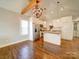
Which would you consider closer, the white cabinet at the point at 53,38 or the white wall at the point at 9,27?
the white wall at the point at 9,27

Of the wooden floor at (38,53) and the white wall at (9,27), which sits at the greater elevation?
the white wall at (9,27)

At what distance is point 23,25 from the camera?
680 centimetres

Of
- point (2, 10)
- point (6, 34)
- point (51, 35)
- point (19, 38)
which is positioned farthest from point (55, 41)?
point (2, 10)

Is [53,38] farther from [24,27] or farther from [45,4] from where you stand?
[24,27]

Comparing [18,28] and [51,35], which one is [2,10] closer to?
[18,28]

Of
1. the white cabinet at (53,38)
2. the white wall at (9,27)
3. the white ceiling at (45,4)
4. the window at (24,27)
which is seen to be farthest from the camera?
the window at (24,27)

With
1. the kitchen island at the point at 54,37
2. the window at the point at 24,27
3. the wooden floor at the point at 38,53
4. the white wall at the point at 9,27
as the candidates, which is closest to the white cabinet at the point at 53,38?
the kitchen island at the point at 54,37

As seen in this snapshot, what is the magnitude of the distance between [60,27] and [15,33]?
203 inches

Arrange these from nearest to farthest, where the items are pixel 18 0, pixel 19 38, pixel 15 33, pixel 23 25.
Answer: pixel 18 0
pixel 15 33
pixel 19 38
pixel 23 25

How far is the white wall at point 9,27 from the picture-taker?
4.80m

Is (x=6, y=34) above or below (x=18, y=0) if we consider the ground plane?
below

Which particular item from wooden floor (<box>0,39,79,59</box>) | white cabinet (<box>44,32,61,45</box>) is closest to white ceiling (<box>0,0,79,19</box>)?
white cabinet (<box>44,32,61,45</box>)

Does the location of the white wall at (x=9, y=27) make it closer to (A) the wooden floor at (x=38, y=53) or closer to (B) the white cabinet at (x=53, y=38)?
(A) the wooden floor at (x=38, y=53)

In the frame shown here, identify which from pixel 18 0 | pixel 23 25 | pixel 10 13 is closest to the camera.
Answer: pixel 18 0
